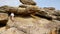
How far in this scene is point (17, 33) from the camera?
14812 millimetres

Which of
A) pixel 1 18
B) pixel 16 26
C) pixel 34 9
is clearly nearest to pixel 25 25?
pixel 16 26

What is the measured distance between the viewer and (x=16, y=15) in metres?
21.6

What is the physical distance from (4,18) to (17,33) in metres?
4.38

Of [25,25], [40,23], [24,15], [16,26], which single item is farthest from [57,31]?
[24,15]

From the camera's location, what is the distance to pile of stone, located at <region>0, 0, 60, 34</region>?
52.1 feet

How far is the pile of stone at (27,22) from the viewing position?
15.9 metres

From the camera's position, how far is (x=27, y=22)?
1873 cm

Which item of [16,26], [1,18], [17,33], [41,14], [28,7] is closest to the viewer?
[17,33]

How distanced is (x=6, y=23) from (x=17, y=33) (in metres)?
4.45

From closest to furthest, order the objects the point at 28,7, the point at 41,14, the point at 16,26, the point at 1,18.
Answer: the point at 16,26 → the point at 1,18 → the point at 28,7 → the point at 41,14

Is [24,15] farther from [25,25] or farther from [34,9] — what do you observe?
[25,25]

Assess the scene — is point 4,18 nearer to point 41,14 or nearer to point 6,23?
point 6,23

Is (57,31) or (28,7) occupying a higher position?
(28,7)

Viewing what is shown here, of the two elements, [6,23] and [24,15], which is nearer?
[6,23]
